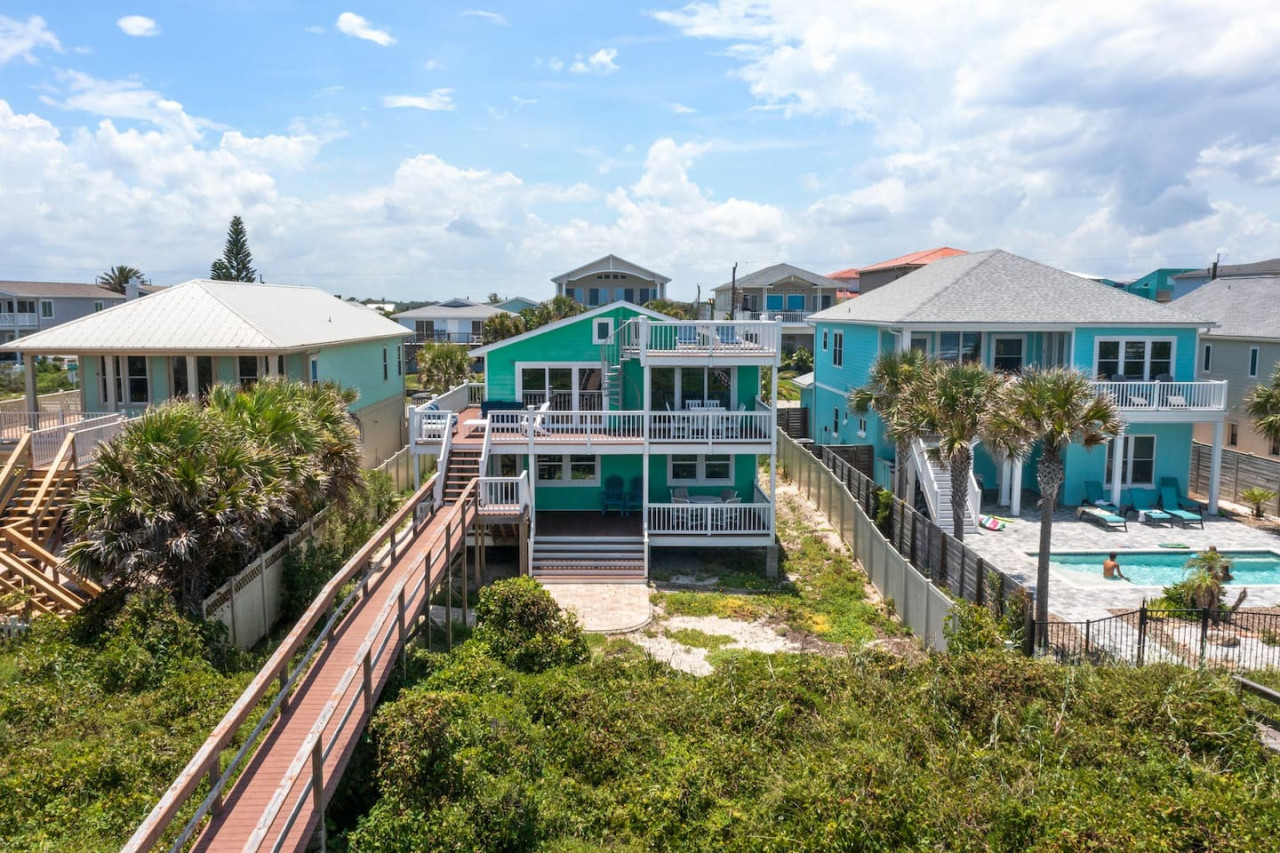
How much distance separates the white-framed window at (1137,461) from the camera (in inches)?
1034

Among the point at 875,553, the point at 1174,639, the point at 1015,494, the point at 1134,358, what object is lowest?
the point at 1174,639

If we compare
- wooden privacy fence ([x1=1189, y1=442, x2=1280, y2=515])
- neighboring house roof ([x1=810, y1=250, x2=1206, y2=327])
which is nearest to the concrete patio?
wooden privacy fence ([x1=1189, y1=442, x2=1280, y2=515])

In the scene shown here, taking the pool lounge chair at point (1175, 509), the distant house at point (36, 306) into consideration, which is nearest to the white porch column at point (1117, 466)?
the pool lounge chair at point (1175, 509)

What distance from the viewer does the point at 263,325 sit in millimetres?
25328

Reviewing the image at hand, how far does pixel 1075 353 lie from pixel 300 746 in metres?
24.4

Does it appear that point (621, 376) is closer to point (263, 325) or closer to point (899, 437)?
point (899, 437)

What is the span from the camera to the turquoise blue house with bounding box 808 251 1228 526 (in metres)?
25.2

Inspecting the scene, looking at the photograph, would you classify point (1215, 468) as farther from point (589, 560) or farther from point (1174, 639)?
point (589, 560)

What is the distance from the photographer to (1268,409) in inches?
989

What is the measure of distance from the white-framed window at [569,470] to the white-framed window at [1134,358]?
49.8ft

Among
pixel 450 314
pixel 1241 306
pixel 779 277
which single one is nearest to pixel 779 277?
pixel 779 277

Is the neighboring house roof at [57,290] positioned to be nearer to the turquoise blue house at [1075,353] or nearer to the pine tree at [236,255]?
the pine tree at [236,255]

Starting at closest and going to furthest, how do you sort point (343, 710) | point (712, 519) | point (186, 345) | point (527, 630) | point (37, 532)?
point (343, 710)
point (527, 630)
point (37, 532)
point (712, 519)
point (186, 345)

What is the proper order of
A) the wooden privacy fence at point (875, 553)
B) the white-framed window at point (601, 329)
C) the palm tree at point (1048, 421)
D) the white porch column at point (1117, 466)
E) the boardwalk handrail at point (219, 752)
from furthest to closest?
the white porch column at point (1117, 466) → the white-framed window at point (601, 329) → the wooden privacy fence at point (875, 553) → the palm tree at point (1048, 421) → the boardwalk handrail at point (219, 752)
